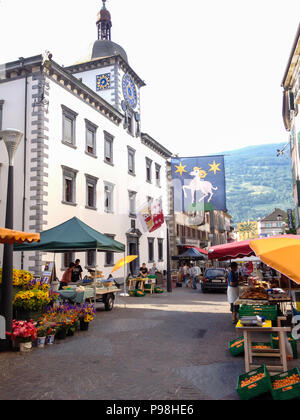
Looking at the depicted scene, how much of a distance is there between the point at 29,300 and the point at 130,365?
3450mm

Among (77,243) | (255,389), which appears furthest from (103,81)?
(255,389)

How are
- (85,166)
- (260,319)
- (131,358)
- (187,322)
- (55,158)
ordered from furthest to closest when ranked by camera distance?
(85,166), (55,158), (187,322), (131,358), (260,319)

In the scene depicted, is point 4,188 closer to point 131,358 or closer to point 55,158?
point 55,158

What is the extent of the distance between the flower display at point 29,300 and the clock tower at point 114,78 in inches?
849

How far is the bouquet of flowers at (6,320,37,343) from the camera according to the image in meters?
8.18

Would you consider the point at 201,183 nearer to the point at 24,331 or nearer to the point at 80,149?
the point at 80,149

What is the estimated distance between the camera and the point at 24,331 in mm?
8172

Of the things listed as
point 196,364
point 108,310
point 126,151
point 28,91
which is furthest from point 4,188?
point 196,364

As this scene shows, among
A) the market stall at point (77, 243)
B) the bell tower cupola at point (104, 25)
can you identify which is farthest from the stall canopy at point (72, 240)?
the bell tower cupola at point (104, 25)

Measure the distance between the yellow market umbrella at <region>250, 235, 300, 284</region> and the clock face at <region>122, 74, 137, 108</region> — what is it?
26695 millimetres

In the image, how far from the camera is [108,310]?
1469 centimetres

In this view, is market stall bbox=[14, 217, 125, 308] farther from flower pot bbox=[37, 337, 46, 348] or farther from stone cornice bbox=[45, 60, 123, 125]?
stone cornice bbox=[45, 60, 123, 125]

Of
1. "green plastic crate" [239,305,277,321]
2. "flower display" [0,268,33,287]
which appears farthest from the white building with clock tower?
"green plastic crate" [239,305,277,321]
